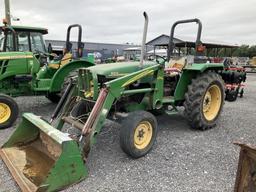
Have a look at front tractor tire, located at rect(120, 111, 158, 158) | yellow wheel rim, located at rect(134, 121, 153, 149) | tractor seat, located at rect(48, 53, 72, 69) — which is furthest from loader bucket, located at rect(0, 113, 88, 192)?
tractor seat, located at rect(48, 53, 72, 69)

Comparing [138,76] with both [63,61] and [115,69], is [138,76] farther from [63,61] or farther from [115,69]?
[63,61]

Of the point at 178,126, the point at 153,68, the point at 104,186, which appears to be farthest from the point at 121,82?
the point at 178,126

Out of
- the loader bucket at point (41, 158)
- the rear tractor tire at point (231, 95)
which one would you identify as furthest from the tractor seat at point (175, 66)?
the rear tractor tire at point (231, 95)

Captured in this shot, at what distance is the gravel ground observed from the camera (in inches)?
118

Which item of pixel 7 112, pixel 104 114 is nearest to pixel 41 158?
pixel 104 114

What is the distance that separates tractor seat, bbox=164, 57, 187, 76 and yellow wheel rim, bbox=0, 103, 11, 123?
122 inches

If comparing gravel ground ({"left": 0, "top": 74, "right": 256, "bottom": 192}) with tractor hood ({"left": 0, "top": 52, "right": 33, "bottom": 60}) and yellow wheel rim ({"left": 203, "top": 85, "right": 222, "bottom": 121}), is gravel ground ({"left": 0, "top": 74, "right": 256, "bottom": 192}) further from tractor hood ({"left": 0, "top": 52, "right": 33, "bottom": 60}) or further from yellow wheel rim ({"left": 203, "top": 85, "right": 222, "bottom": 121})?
tractor hood ({"left": 0, "top": 52, "right": 33, "bottom": 60})

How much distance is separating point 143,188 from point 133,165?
0.56m

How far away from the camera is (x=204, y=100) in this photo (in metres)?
4.81

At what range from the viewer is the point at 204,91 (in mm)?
4590

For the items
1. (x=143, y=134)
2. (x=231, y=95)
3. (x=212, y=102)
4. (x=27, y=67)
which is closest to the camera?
(x=143, y=134)

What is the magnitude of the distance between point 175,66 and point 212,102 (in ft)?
3.38

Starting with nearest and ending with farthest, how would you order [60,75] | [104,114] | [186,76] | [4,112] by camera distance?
[104,114] < [186,76] < [4,112] < [60,75]

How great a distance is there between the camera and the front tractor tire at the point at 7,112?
4.95 metres
